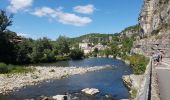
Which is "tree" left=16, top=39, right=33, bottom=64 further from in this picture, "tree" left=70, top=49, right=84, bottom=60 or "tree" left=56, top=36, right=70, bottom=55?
"tree" left=56, top=36, right=70, bottom=55

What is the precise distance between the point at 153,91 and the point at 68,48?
133261mm

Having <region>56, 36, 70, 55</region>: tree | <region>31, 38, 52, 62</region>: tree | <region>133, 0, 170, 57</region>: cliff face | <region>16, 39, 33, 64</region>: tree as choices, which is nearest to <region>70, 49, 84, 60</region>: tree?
<region>56, 36, 70, 55</region>: tree

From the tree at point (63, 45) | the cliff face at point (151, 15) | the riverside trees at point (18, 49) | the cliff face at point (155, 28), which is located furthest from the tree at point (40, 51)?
the cliff face at point (151, 15)

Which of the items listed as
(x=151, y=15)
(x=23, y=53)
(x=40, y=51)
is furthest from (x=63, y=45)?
(x=23, y=53)

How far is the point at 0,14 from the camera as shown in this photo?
96.6 m

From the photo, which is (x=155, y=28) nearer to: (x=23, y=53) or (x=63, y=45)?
(x=23, y=53)

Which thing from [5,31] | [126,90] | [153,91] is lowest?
[126,90]

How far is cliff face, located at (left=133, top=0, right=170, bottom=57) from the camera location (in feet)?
222

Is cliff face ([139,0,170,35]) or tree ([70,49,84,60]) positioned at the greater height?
cliff face ([139,0,170,35])

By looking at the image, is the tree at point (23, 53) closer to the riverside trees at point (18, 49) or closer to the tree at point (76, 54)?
the riverside trees at point (18, 49)

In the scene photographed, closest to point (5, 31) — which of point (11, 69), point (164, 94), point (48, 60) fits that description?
point (48, 60)

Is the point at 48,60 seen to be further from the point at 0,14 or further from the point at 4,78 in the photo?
the point at 4,78

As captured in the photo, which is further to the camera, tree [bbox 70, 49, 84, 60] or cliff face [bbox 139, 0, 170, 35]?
tree [bbox 70, 49, 84, 60]

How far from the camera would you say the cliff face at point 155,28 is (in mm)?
67812
